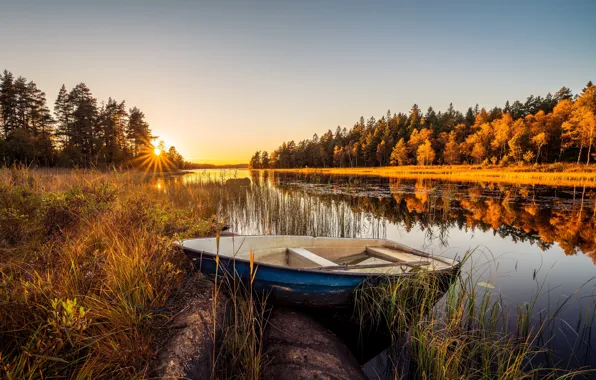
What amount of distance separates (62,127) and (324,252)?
47014 mm

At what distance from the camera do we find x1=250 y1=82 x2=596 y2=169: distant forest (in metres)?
38.1

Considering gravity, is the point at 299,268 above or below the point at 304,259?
above

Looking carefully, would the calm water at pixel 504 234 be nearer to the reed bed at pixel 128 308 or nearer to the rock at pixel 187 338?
the reed bed at pixel 128 308

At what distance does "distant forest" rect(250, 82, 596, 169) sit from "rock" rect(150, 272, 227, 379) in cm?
3203

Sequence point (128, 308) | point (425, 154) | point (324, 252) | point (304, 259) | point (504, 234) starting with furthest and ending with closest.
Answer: point (425, 154) < point (504, 234) < point (324, 252) < point (304, 259) < point (128, 308)

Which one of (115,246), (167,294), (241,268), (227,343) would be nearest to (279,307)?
(241,268)

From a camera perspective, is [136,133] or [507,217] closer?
[507,217]

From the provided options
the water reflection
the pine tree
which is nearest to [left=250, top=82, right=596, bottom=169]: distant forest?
the water reflection

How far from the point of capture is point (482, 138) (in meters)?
47.8

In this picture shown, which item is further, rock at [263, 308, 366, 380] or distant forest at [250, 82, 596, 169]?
distant forest at [250, 82, 596, 169]

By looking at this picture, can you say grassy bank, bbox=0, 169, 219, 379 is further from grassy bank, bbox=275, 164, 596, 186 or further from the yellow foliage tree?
the yellow foliage tree

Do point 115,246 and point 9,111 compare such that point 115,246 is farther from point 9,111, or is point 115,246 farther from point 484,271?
point 9,111

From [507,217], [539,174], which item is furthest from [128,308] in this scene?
[539,174]

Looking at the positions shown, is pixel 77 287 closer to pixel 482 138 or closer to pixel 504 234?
pixel 504 234
